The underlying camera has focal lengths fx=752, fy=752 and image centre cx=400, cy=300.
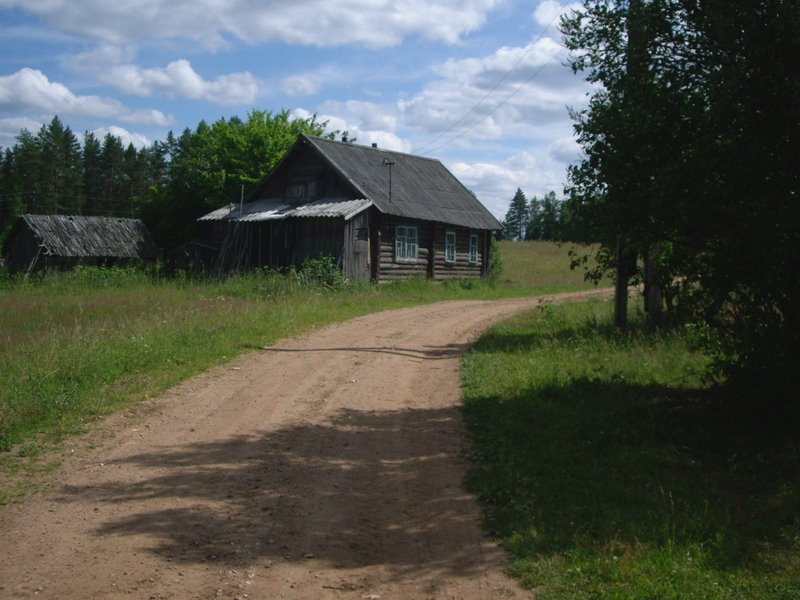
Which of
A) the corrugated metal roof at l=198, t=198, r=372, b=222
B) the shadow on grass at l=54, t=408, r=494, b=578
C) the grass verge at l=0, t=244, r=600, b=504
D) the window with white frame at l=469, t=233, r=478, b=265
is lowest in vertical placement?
the shadow on grass at l=54, t=408, r=494, b=578

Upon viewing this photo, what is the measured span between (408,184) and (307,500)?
2873 centimetres

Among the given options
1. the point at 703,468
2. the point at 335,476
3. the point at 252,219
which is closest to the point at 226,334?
the point at 335,476

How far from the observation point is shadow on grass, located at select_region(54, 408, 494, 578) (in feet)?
18.7

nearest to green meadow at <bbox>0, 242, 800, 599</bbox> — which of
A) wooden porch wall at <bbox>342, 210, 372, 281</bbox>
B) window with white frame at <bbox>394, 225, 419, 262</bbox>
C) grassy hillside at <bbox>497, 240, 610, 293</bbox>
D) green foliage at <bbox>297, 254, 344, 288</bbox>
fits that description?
green foliage at <bbox>297, 254, 344, 288</bbox>

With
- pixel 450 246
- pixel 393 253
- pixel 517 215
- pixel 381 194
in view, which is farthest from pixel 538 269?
pixel 517 215

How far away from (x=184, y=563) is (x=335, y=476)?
7.68ft

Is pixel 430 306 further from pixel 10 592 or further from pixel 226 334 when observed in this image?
pixel 10 592

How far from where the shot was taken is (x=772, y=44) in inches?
317

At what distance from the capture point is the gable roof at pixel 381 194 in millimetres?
30328

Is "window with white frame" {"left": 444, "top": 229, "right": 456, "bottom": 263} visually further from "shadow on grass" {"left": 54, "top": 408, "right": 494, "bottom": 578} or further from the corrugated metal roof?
"shadow on grass" {"left": 54, "top": 408, "right": 494, "bottom": 578}

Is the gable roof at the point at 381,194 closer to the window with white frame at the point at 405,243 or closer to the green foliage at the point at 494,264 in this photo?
the window with white frame at the point at 405,243

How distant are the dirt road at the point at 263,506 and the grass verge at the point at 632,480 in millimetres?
426

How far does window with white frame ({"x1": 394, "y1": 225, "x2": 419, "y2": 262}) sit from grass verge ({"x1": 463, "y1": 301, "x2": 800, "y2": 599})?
62.9ft

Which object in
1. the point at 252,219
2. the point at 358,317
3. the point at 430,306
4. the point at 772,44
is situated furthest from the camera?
the point at 252,219
